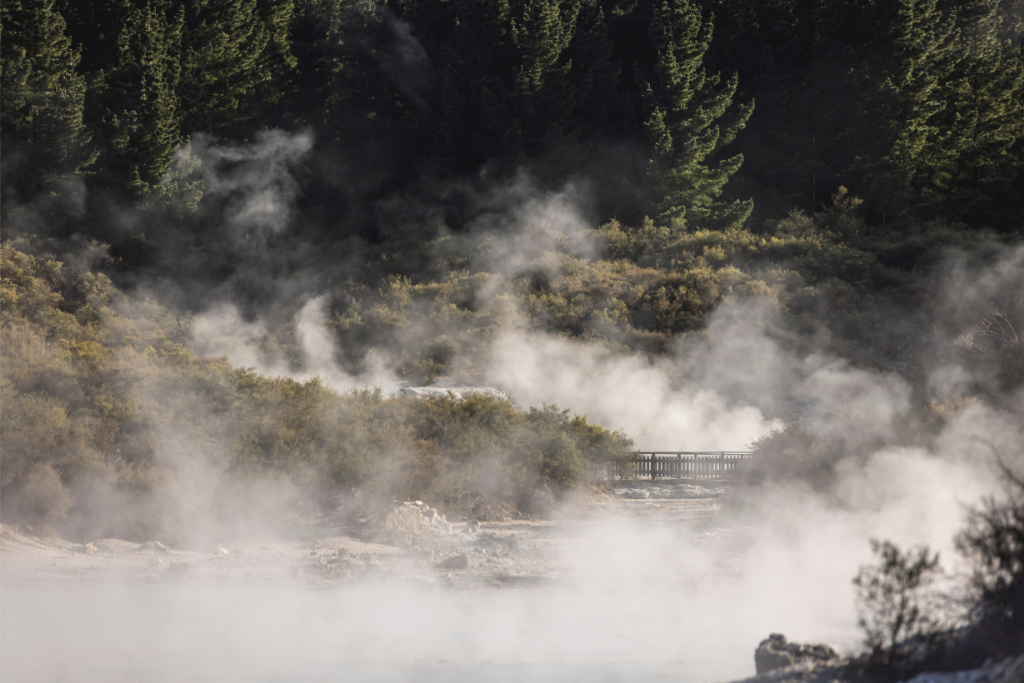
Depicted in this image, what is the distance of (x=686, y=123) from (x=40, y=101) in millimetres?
18991

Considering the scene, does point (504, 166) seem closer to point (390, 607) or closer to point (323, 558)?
point (323, 558)

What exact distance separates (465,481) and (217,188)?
849 inches

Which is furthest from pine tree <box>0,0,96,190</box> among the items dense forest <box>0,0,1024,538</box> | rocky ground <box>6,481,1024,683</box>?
rocky ground <box>6,481,1024,683</box>

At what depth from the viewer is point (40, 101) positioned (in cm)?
2495

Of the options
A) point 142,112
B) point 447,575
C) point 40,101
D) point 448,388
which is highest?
point 142,112

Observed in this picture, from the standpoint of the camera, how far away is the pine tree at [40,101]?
2472cm

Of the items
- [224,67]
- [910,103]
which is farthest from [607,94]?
[224,67]

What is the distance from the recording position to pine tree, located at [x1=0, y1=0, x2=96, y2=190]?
24.7 metres

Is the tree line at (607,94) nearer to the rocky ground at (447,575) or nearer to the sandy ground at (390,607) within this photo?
the rocky ground at (447,575)

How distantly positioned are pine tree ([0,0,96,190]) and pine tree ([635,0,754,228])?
1717cm

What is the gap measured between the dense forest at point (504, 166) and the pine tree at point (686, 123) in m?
0.10

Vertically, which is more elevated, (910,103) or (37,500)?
(910,103)

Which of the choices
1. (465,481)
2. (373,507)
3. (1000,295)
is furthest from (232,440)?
(1000,295)

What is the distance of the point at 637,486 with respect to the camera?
14812 mm
